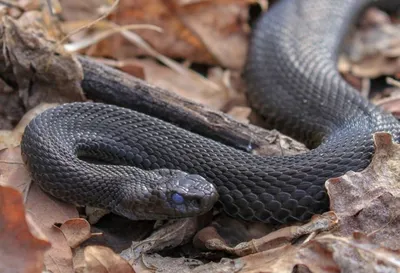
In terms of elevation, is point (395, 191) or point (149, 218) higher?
point (395, 191)

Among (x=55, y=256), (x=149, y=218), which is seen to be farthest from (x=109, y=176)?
(x=55, y=256)

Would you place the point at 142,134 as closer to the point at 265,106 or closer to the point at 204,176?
the point at 204,176

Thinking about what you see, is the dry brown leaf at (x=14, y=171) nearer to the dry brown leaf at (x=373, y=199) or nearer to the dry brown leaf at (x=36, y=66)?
the dry brown leaf at (x=36, y=66)

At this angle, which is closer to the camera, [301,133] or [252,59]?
[301,133]

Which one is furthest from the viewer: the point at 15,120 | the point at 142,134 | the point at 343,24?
the point at 343,24

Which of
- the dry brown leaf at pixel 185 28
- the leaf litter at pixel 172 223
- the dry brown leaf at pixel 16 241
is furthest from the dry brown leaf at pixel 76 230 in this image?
the dry brown leaf at pixel 185 28

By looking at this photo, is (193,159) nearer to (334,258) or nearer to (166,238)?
(166,238)

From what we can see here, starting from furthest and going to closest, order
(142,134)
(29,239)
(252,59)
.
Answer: (252,59) → (142,134) → (29,239)

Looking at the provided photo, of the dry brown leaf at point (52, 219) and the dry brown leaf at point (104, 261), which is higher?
the dry brown leaf at point (104, 261)
